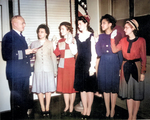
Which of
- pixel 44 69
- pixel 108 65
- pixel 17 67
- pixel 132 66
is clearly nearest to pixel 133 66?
pixel 132 66

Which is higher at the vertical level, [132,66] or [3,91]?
[132,66]

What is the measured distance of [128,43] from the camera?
1.77 m

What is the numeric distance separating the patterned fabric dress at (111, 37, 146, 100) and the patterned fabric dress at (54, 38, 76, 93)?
0.54 m

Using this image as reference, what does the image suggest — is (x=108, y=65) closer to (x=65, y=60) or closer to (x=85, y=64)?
(x=85, y=64)

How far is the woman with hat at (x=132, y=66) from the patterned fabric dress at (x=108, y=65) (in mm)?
50

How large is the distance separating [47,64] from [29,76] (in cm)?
25

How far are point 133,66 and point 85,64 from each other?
0.47m

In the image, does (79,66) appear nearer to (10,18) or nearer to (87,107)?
(87,107)

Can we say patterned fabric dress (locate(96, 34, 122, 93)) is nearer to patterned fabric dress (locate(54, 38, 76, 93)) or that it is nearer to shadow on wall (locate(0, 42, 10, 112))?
patterned fabric dress (locate(54, 38, 76, 93))

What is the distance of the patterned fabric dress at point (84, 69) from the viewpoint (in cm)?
183

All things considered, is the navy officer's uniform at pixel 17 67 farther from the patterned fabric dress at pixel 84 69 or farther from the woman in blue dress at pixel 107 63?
the woman in blue dress at pixel 107 63

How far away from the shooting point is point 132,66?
1.74 metres

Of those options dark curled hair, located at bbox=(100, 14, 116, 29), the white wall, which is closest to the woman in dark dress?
dark curled hair, located at bbox=(100, 14, 116, 29)

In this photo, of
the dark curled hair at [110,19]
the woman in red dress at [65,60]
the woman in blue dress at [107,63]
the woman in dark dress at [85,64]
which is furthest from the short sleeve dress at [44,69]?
the dark curled hair at [110,19]
